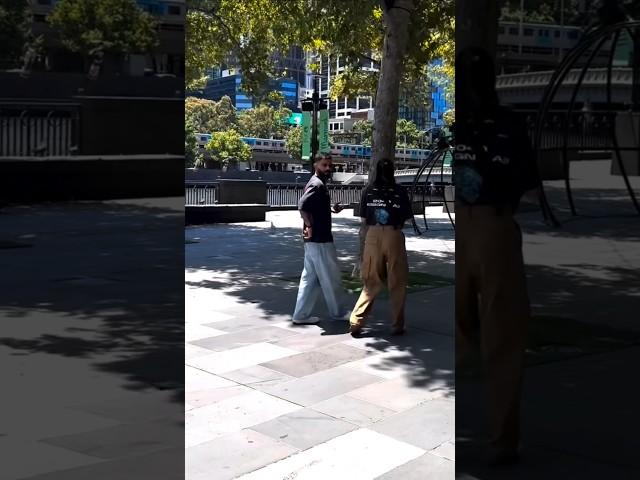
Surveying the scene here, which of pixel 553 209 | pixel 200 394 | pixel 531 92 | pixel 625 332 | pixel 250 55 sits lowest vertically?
pixel 200 394

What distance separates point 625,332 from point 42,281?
1794mm

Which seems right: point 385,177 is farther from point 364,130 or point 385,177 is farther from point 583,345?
point 364,130

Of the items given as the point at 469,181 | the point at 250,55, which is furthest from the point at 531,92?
the point at 250,55

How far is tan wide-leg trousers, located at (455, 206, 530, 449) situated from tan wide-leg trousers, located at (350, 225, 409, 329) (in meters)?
6.36

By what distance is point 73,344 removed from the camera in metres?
2.69

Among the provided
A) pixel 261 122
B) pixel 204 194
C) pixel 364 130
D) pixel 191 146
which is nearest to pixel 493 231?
pixel 204 194

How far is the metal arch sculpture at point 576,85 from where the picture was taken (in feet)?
6.98

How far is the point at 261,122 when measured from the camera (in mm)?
91562

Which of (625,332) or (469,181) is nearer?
(625,332)

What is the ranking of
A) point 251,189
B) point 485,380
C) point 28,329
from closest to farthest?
point 485,380, point 28,329, point 251,189

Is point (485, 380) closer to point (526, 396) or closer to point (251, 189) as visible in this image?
point (526, 396)

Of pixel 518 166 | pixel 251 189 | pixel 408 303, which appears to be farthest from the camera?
pixel 251 189

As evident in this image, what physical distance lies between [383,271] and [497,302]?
666 centimetres

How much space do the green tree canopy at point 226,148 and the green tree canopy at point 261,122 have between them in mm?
14404
